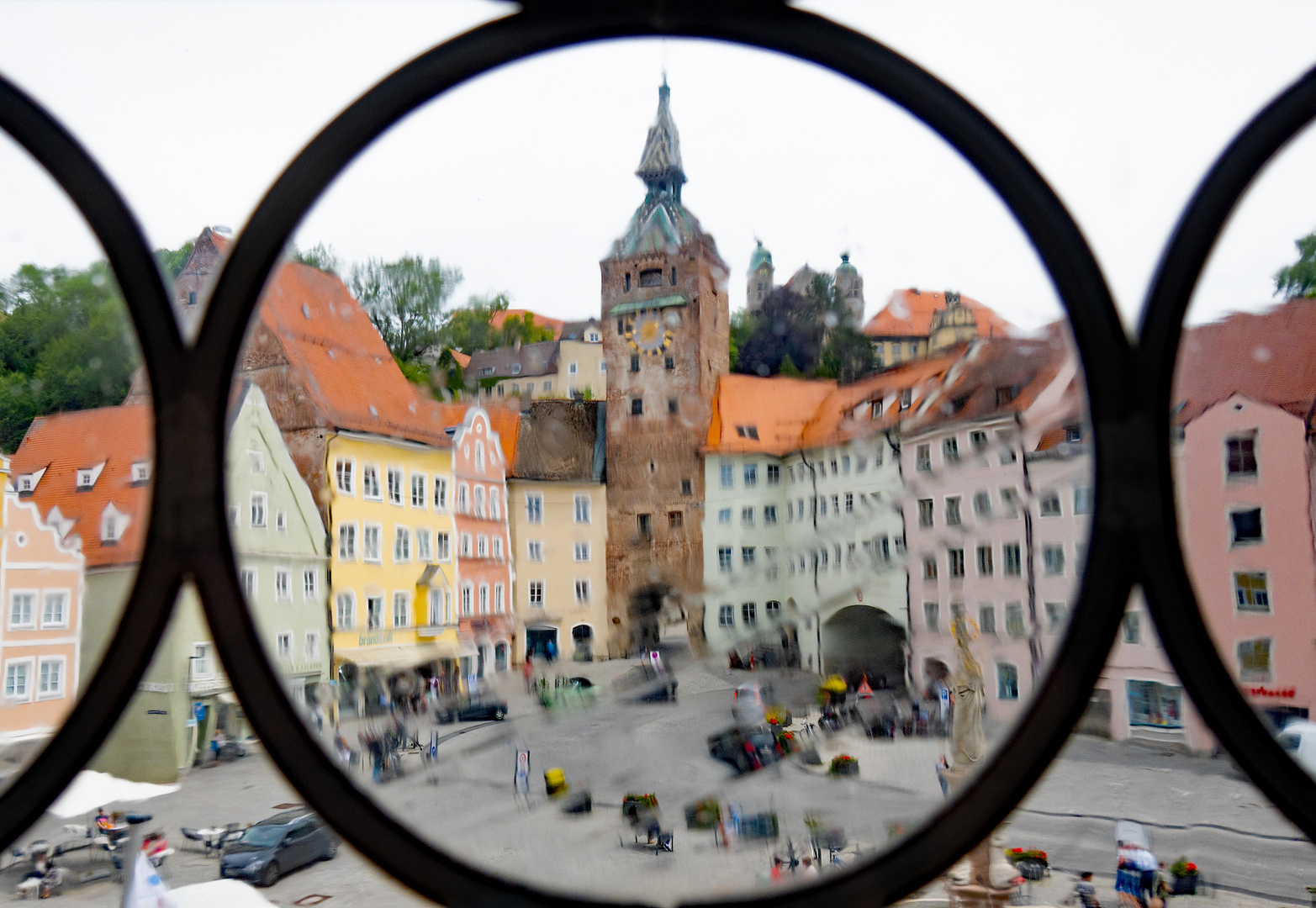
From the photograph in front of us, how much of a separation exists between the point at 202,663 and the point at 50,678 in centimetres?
10

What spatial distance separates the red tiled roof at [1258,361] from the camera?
2.03ft

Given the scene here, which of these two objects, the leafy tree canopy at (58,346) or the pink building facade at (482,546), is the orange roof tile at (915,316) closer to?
the pink building facade at (482,546)

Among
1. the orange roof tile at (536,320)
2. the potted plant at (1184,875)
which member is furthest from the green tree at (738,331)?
the potted plant at (1184,875)

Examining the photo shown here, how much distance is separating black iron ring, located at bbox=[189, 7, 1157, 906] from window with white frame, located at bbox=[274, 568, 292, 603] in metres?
0.06

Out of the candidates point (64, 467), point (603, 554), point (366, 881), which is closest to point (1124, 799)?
point (603, 554)

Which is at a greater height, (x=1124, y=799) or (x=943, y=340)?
(x=943, y=340)

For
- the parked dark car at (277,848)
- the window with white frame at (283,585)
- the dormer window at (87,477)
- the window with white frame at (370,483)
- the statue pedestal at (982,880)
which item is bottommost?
the statue pedestal at (982,880)

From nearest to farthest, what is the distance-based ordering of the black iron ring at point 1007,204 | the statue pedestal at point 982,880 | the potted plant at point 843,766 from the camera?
the black iron ring at point 1007,204
the potted plant at point 843,766
the statue pedestal at point 982,880

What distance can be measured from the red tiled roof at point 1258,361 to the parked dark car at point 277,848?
0.67 meters

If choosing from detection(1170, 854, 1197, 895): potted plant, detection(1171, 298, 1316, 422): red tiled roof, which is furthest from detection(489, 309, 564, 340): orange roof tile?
detection(1170, 854, 1197, 895): potted plant

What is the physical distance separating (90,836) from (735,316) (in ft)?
2.19

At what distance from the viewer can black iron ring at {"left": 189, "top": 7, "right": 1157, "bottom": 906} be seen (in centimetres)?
41

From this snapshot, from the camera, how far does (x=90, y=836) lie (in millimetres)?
706

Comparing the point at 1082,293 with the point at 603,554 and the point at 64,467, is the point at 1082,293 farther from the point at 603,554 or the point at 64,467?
the point at 64,467
